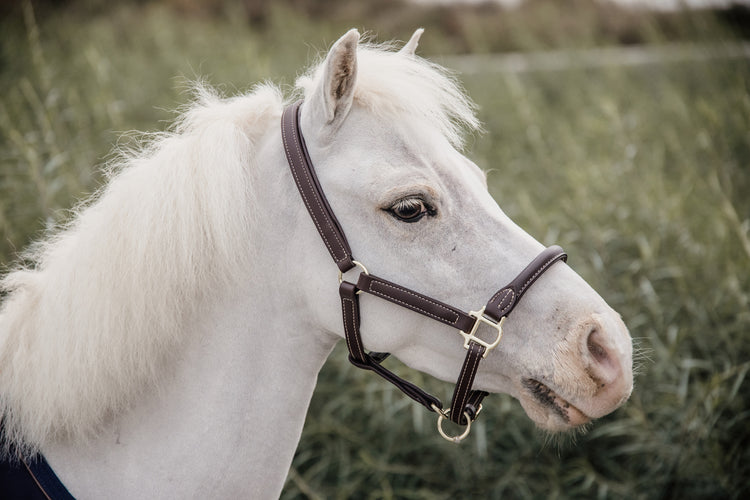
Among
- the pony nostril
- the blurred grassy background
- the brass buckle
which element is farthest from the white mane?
the blurred grassy background

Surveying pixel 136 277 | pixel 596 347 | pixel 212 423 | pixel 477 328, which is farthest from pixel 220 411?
pixel 596 347

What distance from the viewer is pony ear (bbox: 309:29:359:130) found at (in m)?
1.44

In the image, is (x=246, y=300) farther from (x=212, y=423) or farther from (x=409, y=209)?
(x=409, y=209)

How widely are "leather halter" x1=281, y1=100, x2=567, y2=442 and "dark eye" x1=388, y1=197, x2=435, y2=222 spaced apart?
0.17 meters

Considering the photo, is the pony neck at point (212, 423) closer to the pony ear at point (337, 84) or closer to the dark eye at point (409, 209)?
the dark eye at point (409, 209)

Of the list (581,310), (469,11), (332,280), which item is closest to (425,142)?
(332,280)

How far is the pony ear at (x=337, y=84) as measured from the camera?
144 cm

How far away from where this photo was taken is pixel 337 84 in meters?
1.51

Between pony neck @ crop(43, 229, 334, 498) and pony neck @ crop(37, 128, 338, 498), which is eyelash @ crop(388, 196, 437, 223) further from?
pony neck @ crop(43, 229, 334, 498)

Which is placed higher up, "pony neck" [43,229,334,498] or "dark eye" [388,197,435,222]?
"dark eye" [388,197,435,222]

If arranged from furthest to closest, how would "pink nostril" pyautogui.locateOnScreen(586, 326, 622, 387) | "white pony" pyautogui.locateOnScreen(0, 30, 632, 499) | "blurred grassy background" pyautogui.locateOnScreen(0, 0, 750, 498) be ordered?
"blurred grassy background" pyautogui.locateOnScreen(0, 0, 750, 498) < "white pony" pyautogui.locateOnScreen(0, 30, 632, 499) < "pink nostril" pyautogui.locateOnScreen(586, 326, 622, 387)

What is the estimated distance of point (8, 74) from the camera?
15.4 feet

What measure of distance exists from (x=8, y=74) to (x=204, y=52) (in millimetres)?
2758

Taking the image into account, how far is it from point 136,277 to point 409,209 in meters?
0.81
